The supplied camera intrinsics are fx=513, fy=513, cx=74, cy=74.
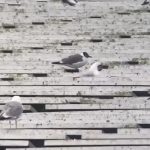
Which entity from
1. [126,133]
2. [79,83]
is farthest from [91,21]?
[126,133]

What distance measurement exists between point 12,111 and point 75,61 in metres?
1.82

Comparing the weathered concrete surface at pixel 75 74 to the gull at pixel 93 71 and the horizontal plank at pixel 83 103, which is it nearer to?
the horizontal plank at pixel 83 103

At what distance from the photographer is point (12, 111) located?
6430 mm

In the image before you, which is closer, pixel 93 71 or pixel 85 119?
pixel 85 119

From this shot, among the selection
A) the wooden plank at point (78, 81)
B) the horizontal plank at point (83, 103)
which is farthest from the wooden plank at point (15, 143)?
the wooden plank at point (78, 81)

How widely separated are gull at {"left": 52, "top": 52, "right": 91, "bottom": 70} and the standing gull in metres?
1.49

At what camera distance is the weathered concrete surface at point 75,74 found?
20.6 feet

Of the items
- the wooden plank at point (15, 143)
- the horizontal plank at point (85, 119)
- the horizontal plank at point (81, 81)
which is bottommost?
the wooden plank at point (15, 143)

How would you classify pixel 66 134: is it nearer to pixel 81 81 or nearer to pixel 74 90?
pixel 74 90

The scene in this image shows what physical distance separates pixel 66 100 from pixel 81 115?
46 cm

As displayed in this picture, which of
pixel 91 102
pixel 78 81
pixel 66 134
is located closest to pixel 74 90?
pixel 78 81

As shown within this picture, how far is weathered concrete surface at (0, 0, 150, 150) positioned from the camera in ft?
20.6

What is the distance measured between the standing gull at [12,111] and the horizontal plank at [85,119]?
0.28 feet

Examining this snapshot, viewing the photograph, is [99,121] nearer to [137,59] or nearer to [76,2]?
[137,59]
